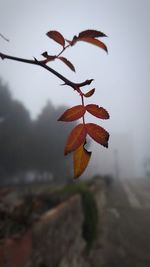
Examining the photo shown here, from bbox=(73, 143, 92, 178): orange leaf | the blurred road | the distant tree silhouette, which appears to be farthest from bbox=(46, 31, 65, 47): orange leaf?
the distant tree silhouette

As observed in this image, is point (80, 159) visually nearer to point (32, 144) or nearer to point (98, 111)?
point (98, 111)

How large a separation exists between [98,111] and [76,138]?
0.13 feet

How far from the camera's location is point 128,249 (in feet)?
17.9

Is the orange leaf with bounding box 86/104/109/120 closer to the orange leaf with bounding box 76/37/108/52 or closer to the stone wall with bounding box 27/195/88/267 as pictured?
the orange leaf with bounding box 76/37/108/52

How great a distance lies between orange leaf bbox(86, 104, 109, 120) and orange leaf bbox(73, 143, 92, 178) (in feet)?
0.12

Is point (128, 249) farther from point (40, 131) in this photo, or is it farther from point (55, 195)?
point (40, 131)

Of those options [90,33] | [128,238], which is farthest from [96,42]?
[128,238]

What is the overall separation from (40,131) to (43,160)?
2224 mm

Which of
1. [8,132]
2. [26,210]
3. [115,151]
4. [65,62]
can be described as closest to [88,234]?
[26,210]

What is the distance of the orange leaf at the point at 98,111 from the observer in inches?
11.6

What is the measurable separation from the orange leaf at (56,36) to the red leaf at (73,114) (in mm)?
76

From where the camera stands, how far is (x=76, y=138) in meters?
0.28

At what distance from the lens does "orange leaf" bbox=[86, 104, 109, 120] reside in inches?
11.6

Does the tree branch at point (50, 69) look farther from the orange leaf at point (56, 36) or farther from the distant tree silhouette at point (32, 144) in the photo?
the distant tree silhouette at point (32, 144)
